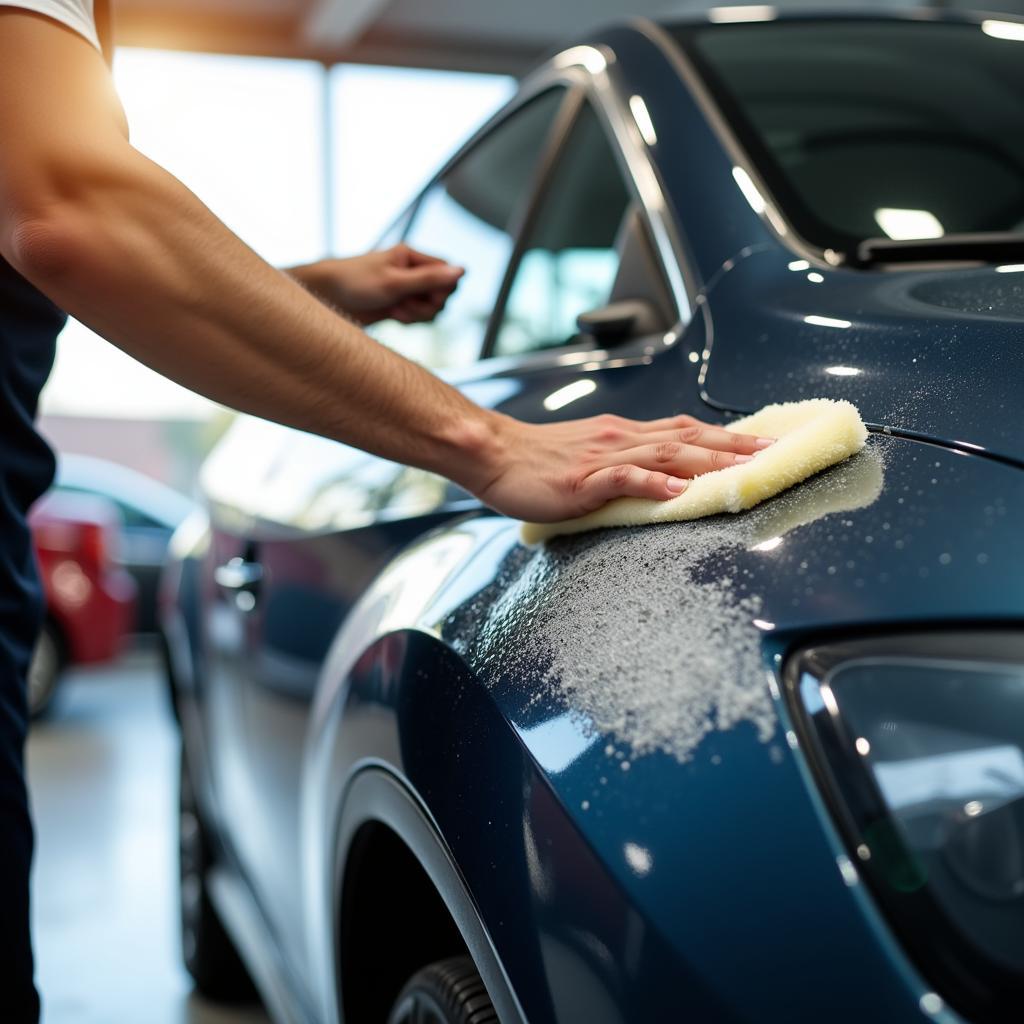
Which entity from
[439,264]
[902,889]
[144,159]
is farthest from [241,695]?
[902,889]

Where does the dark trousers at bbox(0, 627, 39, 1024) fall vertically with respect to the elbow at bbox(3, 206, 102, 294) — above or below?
below

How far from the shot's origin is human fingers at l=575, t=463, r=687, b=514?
866 mm

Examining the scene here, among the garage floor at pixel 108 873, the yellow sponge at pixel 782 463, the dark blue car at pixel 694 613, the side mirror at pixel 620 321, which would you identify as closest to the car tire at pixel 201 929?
the garage floor at pixel 108 873

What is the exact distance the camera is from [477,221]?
70.5 inches

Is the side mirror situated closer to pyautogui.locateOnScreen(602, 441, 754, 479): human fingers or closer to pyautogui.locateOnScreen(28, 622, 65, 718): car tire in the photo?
pyautogui.locateOnScreen(602, 441, 754, 479): human fingers

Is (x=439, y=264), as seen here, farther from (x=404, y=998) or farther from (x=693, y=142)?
(x=404, y=998)

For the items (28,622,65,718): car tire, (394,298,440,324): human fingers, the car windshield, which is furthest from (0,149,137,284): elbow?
(28,622,65,718): car tire

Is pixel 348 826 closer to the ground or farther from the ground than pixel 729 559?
closer to the ground

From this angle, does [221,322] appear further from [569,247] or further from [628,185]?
[569,247]

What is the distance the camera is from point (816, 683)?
2.15ft

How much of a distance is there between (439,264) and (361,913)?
2.46 ft

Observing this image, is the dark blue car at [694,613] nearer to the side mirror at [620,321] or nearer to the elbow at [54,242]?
the side mirror at [620,321]

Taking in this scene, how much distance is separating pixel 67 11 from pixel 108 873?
9.54 feet

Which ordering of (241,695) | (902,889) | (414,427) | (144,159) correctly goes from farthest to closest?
(241,695)
(414,427)
(144,159)
(902,889)
